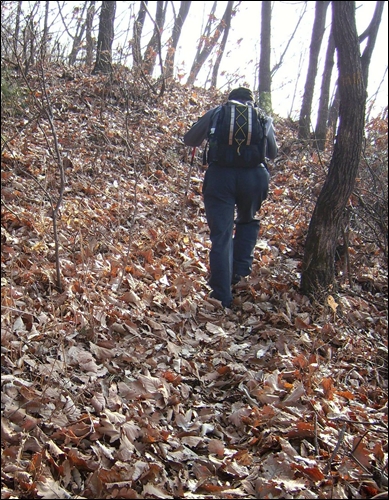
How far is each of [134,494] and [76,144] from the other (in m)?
6.04

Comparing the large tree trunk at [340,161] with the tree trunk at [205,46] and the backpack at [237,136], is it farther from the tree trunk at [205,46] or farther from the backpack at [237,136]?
the tree trunk at [205,46]

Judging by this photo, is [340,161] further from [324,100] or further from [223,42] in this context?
[223,42]

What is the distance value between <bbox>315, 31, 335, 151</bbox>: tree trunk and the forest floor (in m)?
3.93

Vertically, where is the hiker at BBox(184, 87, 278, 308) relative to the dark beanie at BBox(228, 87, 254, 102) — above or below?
below

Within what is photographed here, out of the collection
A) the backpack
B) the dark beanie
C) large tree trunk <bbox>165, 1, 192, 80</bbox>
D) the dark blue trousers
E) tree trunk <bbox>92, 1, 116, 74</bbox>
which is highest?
large tree trunk <bbox>165, 1, 192, 80</bbox>

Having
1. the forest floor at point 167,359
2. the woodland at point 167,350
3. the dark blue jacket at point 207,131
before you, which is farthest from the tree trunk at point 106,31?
the dark blue jacket at point 207,131

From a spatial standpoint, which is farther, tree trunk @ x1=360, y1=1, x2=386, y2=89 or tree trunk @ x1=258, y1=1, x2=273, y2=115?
tree trunk @ x1=258, y1=1, x2=273, y2=115

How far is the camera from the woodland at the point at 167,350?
2.63m

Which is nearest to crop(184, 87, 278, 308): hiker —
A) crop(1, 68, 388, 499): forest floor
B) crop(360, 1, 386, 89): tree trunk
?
crop(1, 68, 388, 499): forest floor

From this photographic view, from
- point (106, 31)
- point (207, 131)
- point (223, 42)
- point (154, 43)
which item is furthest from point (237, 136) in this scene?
point (223, 42)

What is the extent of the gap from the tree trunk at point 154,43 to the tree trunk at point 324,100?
3847 mm

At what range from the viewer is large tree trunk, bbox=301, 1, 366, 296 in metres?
4.61

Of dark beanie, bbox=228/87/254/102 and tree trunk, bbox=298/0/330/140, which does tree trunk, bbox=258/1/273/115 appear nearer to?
tree trunk, bbox=298/0/330/140

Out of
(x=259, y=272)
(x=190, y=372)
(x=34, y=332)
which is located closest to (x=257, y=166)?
(x=259, y=272)
